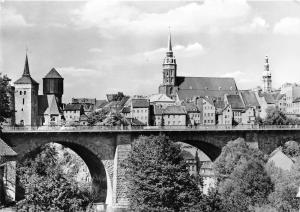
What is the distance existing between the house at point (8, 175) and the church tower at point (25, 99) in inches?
2190

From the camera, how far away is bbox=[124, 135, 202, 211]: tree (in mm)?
48506

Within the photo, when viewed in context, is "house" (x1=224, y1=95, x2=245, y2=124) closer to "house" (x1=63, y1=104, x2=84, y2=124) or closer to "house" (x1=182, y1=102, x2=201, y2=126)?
"house" (x1=182, y1=102, x2=201, y2=126)

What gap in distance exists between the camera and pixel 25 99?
108500 millimetres

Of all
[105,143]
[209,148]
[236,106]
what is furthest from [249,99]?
[105,143]

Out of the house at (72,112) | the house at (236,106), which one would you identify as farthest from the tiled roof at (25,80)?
the house at (236,106)

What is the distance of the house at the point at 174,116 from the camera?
121 meters

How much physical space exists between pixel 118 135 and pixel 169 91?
8399 centimetres

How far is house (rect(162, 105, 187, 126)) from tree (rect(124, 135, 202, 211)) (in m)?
66.6

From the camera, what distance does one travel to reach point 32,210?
41156 millimetres

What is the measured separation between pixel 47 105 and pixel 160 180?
69.3 m

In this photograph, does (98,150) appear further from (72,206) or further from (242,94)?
(242,94)

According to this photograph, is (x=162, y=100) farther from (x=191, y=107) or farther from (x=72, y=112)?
(x=72, y=112)

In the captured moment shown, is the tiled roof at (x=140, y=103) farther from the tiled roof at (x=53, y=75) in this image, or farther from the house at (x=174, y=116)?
the tiled roof at (x=53, y=75)

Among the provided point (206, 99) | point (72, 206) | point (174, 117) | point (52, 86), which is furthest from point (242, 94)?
point (72, 206)
